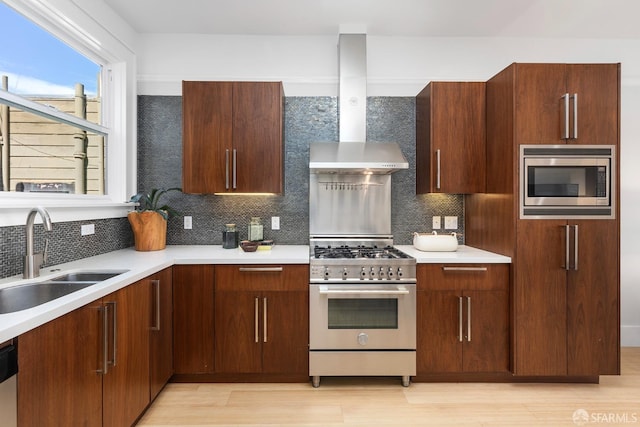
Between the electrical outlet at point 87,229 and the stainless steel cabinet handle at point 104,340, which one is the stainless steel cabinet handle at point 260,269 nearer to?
the stainless steel cabinet handle at point 104,340

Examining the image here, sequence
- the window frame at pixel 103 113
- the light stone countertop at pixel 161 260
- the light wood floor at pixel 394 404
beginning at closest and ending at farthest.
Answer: the light stone countertop at pixel 161 260 → the window frame at pixel 103 113 → the light wood floor at pixel 394 404

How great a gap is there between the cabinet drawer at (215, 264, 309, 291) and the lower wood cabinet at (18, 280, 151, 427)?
52cm

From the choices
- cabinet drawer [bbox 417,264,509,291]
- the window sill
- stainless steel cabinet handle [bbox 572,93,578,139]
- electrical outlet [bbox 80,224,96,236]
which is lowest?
cabinet drawer [bbox 417,264,509,291]

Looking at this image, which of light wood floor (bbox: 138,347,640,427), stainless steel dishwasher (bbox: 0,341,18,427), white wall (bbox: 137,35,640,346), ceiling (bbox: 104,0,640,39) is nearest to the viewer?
stainless steel dishwasher (bbox: 0,341,18,427)

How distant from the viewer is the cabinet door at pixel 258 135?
2.78 meters

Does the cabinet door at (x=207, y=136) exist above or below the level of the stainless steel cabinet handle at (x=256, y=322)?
above

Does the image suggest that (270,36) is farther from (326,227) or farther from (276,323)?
(276,323)

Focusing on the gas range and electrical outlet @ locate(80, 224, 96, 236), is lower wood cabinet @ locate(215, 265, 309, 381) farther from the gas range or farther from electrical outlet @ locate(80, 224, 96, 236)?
electrical outlet @ locate(80, 224, 96, 236)

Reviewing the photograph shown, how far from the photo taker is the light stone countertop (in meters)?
1.51

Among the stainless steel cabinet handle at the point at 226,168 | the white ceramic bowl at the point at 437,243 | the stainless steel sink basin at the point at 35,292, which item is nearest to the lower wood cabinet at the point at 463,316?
the white ceramic bowl at the point at 437,243

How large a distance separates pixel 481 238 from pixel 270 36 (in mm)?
2481

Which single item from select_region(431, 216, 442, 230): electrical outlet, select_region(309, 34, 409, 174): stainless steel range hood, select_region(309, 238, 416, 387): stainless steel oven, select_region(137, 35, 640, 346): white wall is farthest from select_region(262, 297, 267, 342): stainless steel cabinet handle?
select_region(137, 35, 640, 346): white wall

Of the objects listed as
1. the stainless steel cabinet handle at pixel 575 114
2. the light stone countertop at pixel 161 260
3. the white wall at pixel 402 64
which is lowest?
the light stone countertop at pixel 161 260

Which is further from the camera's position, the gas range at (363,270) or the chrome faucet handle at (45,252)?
the gas range at (363,270)
